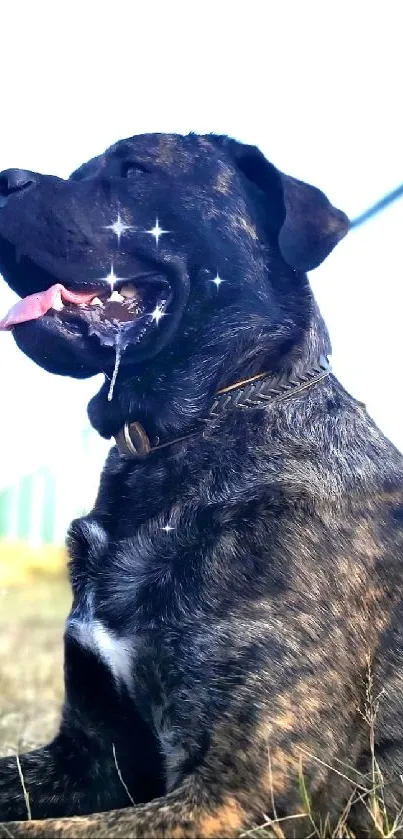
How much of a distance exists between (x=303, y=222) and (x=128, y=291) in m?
0.74

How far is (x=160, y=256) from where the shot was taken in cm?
351

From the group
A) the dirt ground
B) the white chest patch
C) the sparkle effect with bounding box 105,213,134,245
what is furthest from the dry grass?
the sparkle effect with bounding box 105,213,134,245

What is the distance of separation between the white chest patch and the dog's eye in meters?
1.83

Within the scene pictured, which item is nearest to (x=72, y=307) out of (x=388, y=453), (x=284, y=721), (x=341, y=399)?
(x=341, y=399)

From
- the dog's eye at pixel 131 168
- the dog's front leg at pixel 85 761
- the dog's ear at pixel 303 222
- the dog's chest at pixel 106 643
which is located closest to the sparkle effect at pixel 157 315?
the dog's ear at pixel 303 222

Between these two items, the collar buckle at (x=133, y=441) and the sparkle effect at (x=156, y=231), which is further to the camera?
the sparkle effect at (x=156, y=231)

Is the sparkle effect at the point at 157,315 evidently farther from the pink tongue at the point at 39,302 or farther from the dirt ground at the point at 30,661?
the dirt ground at the point at 30,661

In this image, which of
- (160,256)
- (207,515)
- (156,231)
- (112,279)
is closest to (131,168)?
(156,231)

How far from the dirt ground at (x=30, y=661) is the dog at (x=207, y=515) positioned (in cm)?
77

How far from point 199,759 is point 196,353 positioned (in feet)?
5.33

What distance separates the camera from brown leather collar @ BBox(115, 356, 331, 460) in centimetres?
325

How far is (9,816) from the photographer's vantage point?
119 inches

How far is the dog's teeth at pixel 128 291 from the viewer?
139 inches

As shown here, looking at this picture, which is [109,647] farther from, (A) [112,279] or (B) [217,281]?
(B) [217,281]
